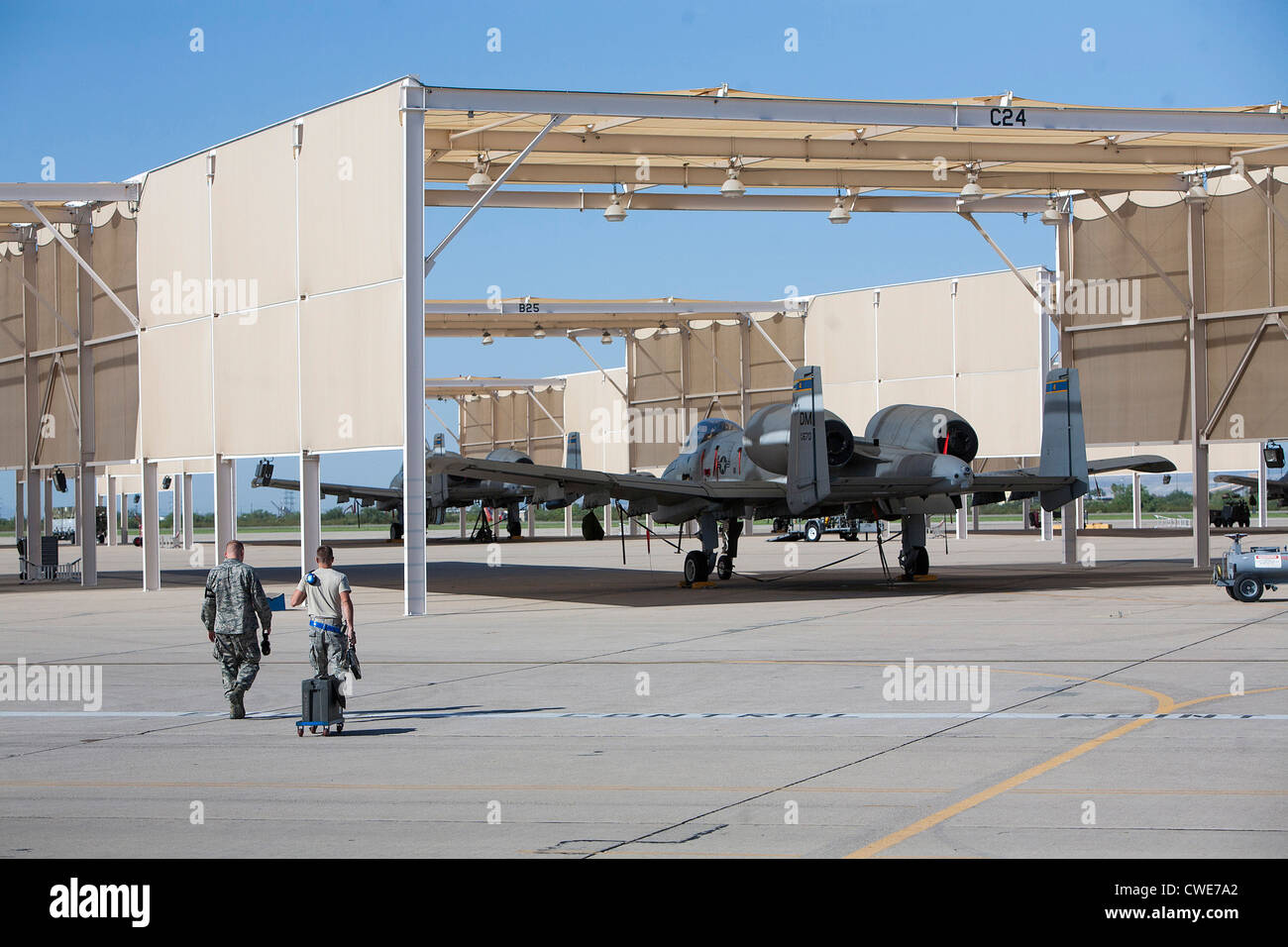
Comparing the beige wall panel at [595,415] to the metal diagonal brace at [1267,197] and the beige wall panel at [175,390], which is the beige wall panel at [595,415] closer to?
the beige wall panel at [175,390]

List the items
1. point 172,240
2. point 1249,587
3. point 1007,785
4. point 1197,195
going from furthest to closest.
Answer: point 172,240 < point 1197,195 < point 1249,587 < point 1007,785

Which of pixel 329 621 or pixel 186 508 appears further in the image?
pixel 186 508

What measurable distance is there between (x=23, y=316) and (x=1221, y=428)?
3360 centimetres

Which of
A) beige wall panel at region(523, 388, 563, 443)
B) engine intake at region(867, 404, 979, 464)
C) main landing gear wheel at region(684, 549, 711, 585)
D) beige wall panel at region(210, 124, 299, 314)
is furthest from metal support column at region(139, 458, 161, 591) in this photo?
beige wall panel at region(523, 388, 563, 443)

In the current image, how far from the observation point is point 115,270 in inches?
1367

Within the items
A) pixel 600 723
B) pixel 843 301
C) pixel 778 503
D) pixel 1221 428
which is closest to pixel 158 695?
pixel 600 723

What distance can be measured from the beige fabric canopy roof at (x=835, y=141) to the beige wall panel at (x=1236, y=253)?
57.4 inches

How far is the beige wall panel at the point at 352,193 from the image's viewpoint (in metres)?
24.0

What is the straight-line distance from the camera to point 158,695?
46.3 feet

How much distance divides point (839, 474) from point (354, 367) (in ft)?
32.7

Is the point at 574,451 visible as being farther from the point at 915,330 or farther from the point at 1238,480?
the point at 1238,480

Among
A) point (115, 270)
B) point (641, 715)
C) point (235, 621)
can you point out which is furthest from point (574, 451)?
point (641, 715)

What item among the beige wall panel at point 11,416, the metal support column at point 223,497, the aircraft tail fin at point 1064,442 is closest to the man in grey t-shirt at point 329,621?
the metal support column at point 223,497
